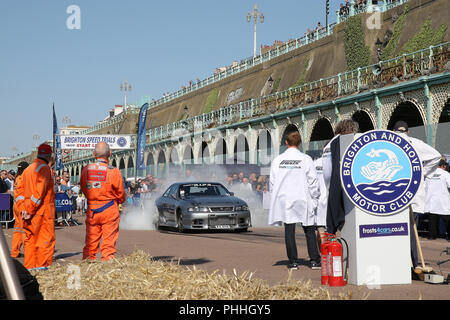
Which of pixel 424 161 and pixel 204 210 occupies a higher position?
pixel 424 161

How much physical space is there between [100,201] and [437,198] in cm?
1035

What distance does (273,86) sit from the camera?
175 ft

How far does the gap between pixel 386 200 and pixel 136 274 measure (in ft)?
9.82

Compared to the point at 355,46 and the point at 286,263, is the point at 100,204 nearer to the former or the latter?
the point at 286,263

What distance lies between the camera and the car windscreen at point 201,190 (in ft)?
65.0

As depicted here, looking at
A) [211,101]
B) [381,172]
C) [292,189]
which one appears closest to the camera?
[381,172]

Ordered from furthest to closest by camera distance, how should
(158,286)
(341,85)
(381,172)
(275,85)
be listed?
(275,85) < (341,85) < (381,172) < (158,286)

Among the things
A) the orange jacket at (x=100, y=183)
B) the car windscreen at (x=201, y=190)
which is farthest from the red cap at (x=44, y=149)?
the car windscreen at (x=201, y=190)

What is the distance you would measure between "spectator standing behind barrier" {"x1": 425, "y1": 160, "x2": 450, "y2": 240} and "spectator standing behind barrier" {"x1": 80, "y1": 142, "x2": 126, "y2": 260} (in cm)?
1001

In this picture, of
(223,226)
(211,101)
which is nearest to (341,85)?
(223,226)

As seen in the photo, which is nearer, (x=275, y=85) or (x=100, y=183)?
(x=100, y=183)

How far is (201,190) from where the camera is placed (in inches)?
789
